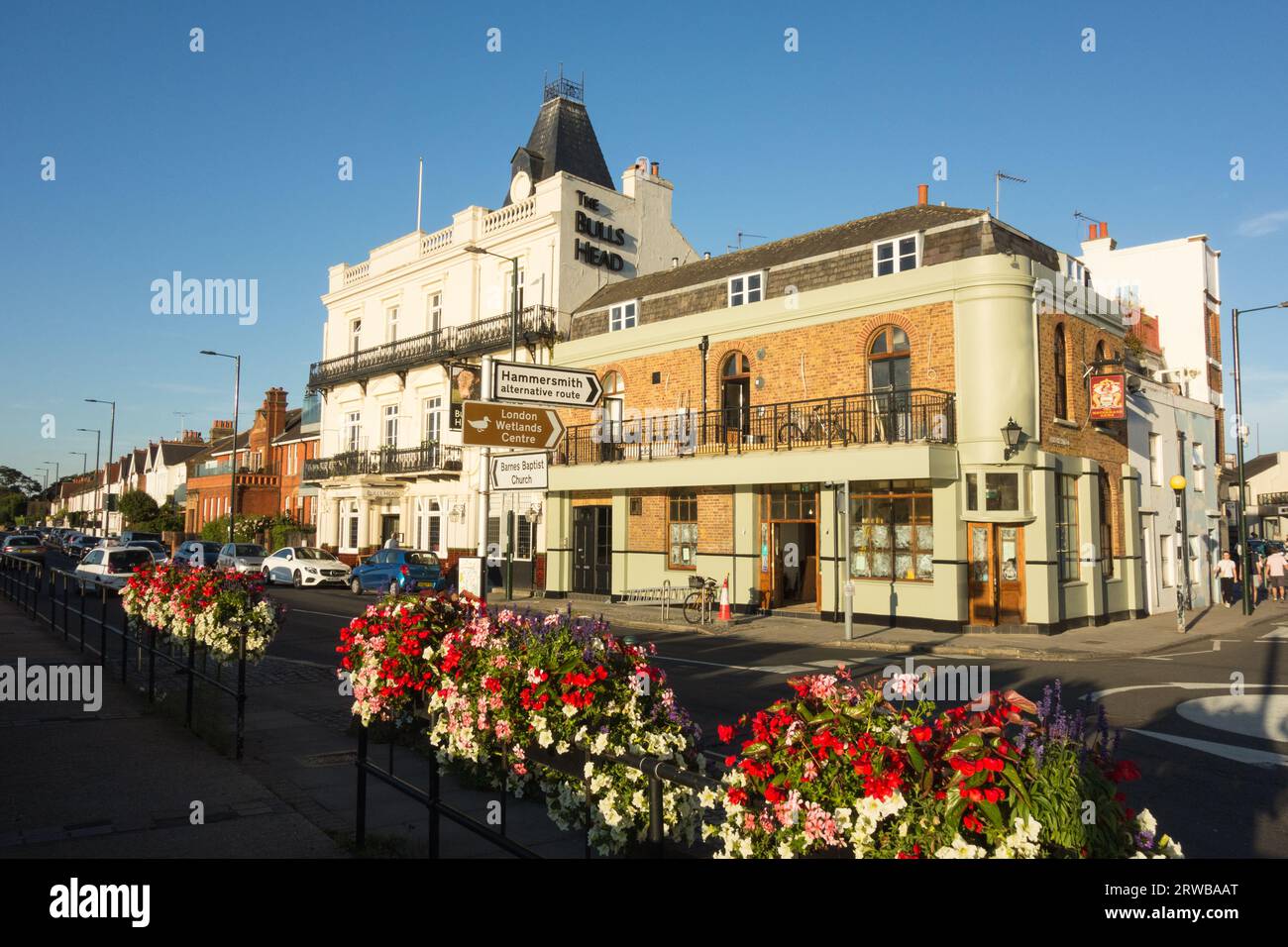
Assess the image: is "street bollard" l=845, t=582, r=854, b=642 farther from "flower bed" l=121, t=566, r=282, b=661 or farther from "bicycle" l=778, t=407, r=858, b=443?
"flower bed" l=121, t=566, r=282, b=661

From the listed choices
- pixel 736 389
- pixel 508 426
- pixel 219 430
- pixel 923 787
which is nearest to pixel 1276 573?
pixel 736 389

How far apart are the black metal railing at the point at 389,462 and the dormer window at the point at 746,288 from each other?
13.0 meters

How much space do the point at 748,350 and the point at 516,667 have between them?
18800mm

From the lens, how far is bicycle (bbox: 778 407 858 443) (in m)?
20.7

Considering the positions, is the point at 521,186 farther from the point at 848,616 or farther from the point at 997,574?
the point at 997,574

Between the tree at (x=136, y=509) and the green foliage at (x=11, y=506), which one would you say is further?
the green foliage at (x=11, y=506)

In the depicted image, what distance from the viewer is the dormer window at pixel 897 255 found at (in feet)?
68.2

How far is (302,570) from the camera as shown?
31.6 m

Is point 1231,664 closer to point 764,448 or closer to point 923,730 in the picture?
point 764,448

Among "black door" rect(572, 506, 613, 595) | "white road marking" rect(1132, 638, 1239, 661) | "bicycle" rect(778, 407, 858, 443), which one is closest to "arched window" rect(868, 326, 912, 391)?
"bicycle" rect(778, 407, 858, 443)

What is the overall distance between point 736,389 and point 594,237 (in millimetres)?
11122

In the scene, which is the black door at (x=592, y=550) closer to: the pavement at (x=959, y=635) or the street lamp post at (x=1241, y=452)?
the pavement at (x=959, y=635)

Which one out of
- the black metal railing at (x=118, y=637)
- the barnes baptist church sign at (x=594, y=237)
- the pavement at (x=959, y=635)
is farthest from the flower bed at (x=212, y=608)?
Result: the barnes baptist church sign at (x=594, y=237)

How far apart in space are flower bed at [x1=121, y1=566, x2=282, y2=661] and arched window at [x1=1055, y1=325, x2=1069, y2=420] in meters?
17.4
